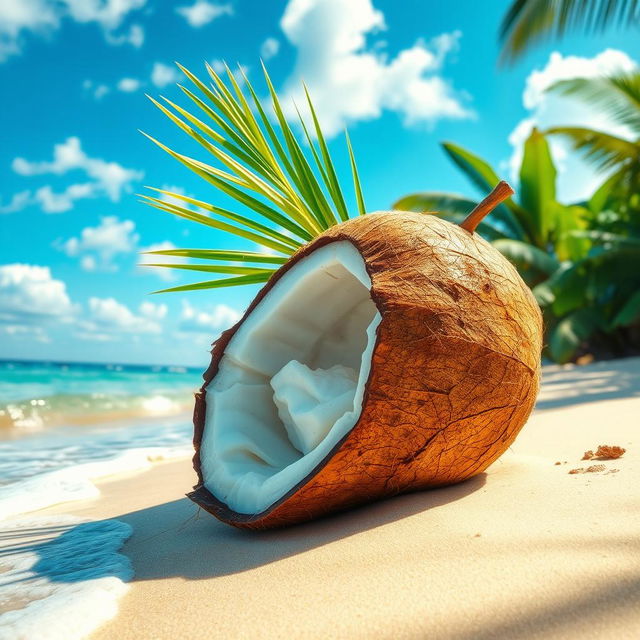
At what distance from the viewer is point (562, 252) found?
15328 millimetres

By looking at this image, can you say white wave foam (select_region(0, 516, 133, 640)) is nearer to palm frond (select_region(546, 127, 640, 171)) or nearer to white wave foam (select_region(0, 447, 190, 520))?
white wave foam (select_region(0, 447, 190, 520))

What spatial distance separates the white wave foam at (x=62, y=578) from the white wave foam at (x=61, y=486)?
0.51m

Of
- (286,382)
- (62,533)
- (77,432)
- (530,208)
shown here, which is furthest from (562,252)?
(62,533)

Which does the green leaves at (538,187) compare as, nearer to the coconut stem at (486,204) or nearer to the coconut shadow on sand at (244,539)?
the coconut stem at (486,204)

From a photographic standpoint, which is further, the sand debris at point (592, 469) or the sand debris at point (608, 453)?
the sand debris at point (608, 453)

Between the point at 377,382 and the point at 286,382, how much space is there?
1.78 feet

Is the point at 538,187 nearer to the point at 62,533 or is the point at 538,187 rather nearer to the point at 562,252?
the point at 562,252

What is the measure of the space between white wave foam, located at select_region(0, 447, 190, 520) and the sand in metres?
1.07

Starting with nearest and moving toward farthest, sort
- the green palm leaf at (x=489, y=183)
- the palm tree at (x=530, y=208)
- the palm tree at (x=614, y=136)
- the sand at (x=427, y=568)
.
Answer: the sand at (x=427, y=568) < the palm tree at (x=614, y=136) < the palm tree at (x=530, y=208) < the green palm leaf at (x=489, y=183)

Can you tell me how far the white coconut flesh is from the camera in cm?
170

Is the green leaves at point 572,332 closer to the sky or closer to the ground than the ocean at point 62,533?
closer to the ground

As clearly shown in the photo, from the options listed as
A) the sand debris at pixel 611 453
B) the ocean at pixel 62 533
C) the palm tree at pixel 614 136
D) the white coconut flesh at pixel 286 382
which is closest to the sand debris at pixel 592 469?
the sand debris at pixel 611 453

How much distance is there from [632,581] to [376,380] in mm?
665

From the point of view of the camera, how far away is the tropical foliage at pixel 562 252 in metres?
11.7
